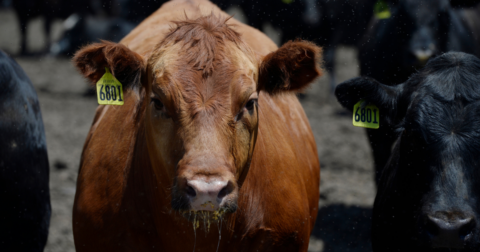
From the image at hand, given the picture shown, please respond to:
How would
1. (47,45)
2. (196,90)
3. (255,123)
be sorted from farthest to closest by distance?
(47,45), (255,123), (196,90)

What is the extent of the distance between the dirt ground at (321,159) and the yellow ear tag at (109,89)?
1.22 m

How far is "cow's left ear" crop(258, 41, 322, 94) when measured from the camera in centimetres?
289

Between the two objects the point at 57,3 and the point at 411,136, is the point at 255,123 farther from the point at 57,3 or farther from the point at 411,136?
the point at 57,3

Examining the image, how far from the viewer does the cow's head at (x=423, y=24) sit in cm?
526

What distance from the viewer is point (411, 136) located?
312 centimetres

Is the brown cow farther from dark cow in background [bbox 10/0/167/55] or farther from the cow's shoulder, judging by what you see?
dark cow in background [bbox 10/0/167/55]

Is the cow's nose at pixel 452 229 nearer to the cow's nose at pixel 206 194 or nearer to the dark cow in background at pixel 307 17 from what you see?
the cow's nose at pixel 206 194

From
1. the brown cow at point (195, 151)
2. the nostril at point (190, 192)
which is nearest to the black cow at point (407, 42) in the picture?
the brown cow at point (195, 151)

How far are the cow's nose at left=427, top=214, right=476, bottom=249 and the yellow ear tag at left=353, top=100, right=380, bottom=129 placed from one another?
2.85 ft

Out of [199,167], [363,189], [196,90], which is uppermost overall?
Answer: [196,90]

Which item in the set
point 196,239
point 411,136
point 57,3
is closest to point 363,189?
point 411,136

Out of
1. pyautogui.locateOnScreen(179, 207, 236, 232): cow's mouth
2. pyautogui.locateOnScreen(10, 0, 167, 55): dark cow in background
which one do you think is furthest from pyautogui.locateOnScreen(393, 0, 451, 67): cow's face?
pyautogui.locateOnScreen(10, 0, 167, 55): dark cow in background

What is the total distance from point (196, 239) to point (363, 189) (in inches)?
141

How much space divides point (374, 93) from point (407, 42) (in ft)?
7.38
